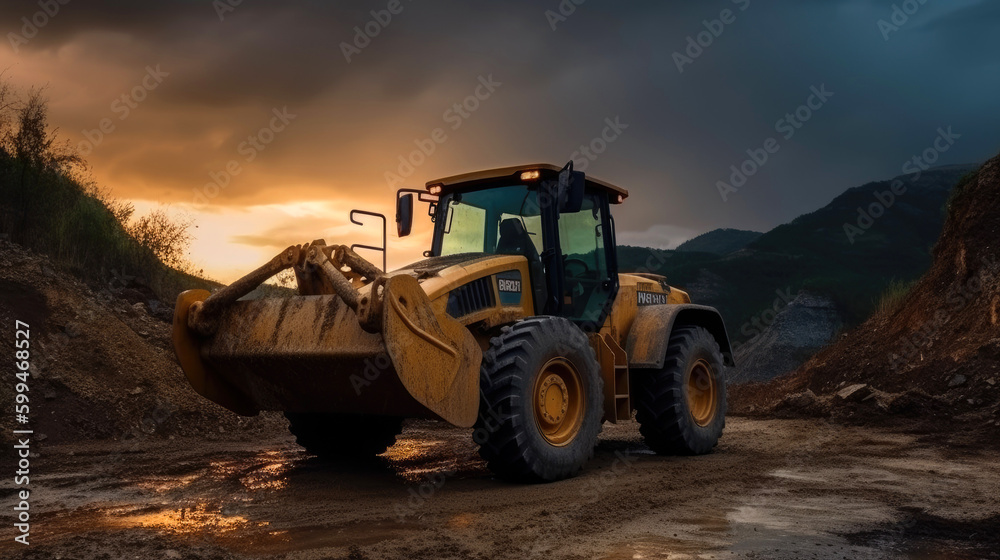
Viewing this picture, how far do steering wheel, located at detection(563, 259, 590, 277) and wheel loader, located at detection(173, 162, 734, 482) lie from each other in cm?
2

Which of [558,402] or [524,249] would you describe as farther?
[524,249]

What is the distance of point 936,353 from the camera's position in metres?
14.2

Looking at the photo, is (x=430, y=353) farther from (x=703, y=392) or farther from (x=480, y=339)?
(x=703, y=392)

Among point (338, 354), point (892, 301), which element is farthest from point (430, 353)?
point (892, 301)

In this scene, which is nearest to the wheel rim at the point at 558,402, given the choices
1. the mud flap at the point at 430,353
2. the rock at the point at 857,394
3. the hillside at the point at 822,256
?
the mud flap at the point at 430,353

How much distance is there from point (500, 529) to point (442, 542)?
478 millimetres

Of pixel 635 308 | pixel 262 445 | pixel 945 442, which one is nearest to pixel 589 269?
pixel 635 308

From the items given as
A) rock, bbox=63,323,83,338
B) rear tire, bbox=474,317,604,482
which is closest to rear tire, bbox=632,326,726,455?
rear tire, bbox=474,317,604,482

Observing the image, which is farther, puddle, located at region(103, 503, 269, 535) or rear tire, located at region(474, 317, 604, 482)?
rear tire, located at region(474, 317, 604, 482)

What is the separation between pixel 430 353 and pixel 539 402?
3.97ft

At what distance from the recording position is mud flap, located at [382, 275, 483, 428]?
5.83 m

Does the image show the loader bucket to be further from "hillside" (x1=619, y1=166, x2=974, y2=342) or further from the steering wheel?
"hillside" (x1=619, y1=166, x2=974, y2=342)

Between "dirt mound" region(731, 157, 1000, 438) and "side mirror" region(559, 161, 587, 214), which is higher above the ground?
"side mirror" region(559, 161, 587, 214)

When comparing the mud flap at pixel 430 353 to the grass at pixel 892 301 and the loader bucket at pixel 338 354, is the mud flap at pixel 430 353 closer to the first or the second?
the loader bucket at pixel 338 354
